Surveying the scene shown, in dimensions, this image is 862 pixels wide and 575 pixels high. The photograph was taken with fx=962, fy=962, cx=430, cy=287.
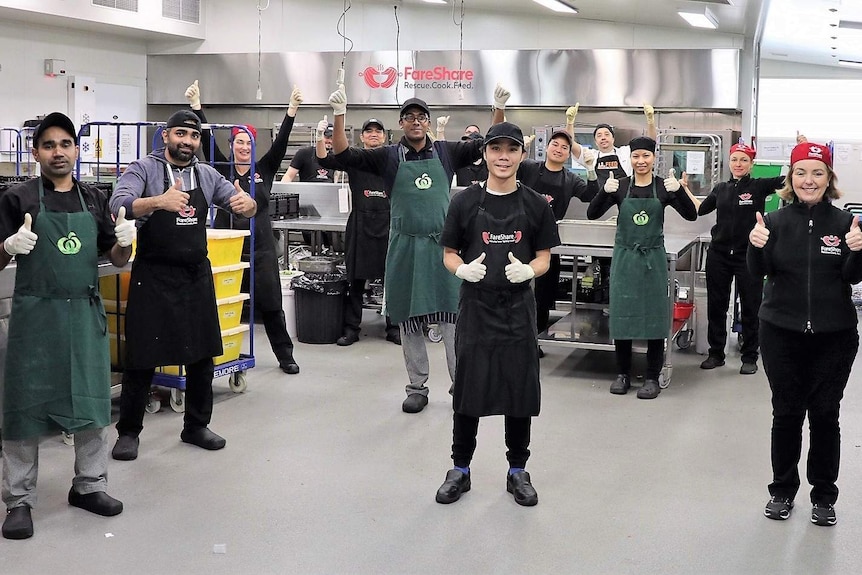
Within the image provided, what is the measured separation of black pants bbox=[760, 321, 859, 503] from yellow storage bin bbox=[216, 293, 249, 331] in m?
2.92

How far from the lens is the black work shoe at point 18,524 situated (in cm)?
333

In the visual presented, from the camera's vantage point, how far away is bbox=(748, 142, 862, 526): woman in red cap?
136 inches

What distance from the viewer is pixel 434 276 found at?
16.2ft

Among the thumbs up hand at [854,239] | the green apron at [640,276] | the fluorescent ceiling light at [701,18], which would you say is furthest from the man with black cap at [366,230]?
the thumbs up hand at [854,239]

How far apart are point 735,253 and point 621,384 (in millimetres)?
1325

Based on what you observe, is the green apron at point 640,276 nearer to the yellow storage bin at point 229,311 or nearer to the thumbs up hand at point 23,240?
the yellow storage bin at point 229,311

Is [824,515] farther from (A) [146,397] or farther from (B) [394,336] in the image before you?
(B) [394,336]

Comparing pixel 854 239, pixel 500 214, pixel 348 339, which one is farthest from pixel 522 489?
pixel 348 339

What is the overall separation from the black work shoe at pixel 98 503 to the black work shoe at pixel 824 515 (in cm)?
261

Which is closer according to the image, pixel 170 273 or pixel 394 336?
pixel 170 273

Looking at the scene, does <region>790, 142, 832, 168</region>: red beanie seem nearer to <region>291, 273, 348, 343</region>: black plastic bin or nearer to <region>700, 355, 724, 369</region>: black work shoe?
<region>700, 355, 724, 369</region>: black work shoe

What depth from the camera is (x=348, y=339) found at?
697 centimetres

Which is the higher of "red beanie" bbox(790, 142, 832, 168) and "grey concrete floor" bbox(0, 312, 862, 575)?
"red beanie" bbox(790, 142, 832, 168)

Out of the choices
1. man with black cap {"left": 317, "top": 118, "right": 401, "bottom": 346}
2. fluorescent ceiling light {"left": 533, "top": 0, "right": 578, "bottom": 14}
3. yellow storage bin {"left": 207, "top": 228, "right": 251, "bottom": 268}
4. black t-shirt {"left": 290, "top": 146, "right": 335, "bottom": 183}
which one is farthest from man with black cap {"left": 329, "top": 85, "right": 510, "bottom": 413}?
fluorescent ceiling light {"left": 533, "top": 0, "right": 578, "bottom": 14}
